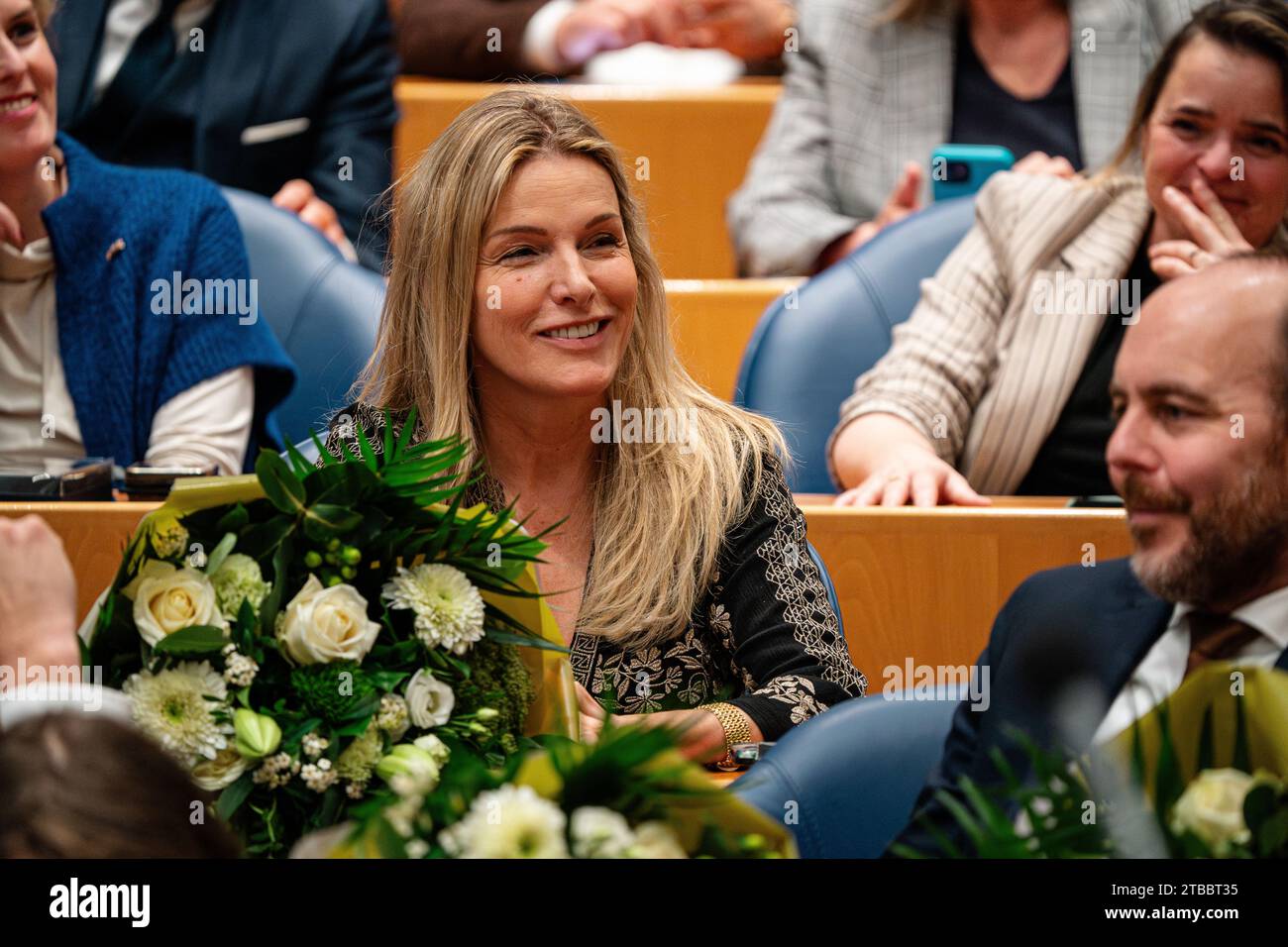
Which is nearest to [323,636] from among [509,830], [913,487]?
[509,830]

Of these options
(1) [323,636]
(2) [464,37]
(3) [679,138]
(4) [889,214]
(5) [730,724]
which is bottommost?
(5) [730,724]

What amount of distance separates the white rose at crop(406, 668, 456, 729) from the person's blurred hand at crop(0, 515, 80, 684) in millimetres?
213

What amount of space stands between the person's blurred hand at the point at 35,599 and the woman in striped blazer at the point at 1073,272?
1.10 metres

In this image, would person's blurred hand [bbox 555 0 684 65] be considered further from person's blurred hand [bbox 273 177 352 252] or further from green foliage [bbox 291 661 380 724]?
green foliage [bbox 291 661 380 724]

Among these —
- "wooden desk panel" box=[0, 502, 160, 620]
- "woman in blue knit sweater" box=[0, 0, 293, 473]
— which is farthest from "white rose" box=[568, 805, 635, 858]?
"woman in blue knit sweater" box=[0, 0, 293, 473]

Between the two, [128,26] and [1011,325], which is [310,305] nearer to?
[128,26]

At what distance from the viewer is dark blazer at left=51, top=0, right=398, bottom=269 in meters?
2.79

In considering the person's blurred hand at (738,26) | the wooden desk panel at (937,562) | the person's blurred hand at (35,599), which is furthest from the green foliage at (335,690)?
the person's blurred hand at (738,26)

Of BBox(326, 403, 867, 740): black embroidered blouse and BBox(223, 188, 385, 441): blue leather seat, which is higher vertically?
BBox(223, 188, 385, 441): blue leather seat

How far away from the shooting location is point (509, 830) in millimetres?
765

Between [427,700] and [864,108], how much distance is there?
1.91 meters

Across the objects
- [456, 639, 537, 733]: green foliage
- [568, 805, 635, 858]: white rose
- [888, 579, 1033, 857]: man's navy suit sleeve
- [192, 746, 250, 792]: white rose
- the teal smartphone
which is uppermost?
the teal smartphone

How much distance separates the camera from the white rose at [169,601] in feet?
3.50

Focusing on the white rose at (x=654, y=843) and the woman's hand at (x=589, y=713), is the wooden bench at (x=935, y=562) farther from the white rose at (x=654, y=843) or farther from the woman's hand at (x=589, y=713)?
the white rose at (x=654, y=843)
